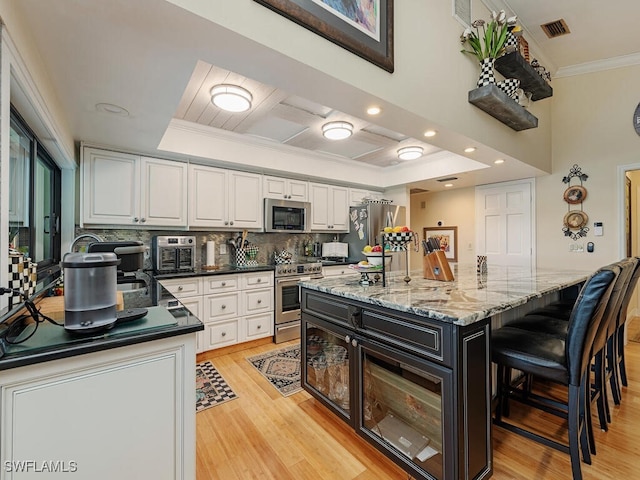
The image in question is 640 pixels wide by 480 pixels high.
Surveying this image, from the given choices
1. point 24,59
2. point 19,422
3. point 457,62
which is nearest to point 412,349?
point 19,422

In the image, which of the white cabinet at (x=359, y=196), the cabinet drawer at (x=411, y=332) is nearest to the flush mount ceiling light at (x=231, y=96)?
the cabinet drawer at (x=411, y=332)

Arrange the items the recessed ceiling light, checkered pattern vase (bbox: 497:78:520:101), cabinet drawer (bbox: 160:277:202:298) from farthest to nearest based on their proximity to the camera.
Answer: cabinet drawer (bbox: 160:277:202:298)
checkered pattern vase (bbox: 497:78:520:101)
the recessed ceiling light

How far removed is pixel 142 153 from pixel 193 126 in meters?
0.58

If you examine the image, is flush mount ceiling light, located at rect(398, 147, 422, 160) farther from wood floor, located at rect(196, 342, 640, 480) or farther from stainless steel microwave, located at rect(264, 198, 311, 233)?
wood floor, located at rect(196, 342, 640, 480)

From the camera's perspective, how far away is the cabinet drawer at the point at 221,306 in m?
3.17

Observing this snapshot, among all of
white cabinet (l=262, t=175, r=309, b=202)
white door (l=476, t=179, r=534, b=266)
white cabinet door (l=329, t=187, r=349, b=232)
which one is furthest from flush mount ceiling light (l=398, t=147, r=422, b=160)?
white door (l=476, t=179, r=534, b=266)

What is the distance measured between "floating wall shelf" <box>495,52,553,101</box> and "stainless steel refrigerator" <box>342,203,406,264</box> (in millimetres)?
2013

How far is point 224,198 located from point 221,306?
49.0 inches

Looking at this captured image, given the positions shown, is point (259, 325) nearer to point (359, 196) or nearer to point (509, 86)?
point (359, 196)

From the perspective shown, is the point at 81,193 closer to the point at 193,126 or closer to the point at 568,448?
the point at 193,126

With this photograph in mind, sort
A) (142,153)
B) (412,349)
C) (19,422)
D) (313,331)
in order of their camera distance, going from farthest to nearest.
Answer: (142,153) < (313,331) < (412,349) < (19,422)

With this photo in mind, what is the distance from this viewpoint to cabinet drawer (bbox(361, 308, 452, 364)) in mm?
1313

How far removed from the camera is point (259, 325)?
3.52 meters

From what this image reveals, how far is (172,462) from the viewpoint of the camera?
3.55ft
